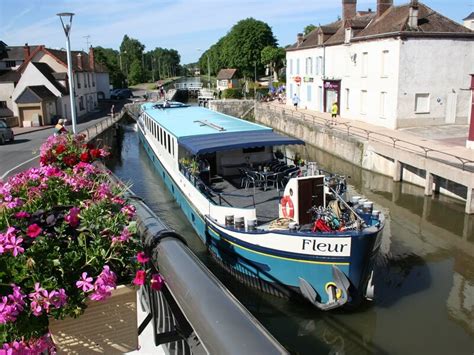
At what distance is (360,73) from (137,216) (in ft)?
101

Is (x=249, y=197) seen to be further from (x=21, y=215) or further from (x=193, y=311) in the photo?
(x=193, y=311)

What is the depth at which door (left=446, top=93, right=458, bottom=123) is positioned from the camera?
2805 cm

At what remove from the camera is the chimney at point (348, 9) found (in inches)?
1551

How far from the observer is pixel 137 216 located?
11.7 ft

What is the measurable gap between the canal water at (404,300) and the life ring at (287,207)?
195cm

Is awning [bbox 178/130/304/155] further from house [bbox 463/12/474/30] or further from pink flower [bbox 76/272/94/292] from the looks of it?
house [bbox 463/12/474/30]

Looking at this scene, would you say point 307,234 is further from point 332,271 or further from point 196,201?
point 196,201

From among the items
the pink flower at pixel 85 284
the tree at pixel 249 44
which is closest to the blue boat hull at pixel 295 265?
the pink flower at pixel 85 284

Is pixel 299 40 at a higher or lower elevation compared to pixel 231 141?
higher

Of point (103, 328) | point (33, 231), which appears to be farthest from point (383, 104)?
point (33, 231)

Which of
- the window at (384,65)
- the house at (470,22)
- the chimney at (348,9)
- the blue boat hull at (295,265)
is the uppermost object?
the chimney at (348,9)

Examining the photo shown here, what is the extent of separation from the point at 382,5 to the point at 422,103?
8849 millimetres

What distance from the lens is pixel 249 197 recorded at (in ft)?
44.7

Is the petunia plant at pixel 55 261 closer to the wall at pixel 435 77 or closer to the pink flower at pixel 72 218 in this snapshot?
the pink flower at pixel 72 218
